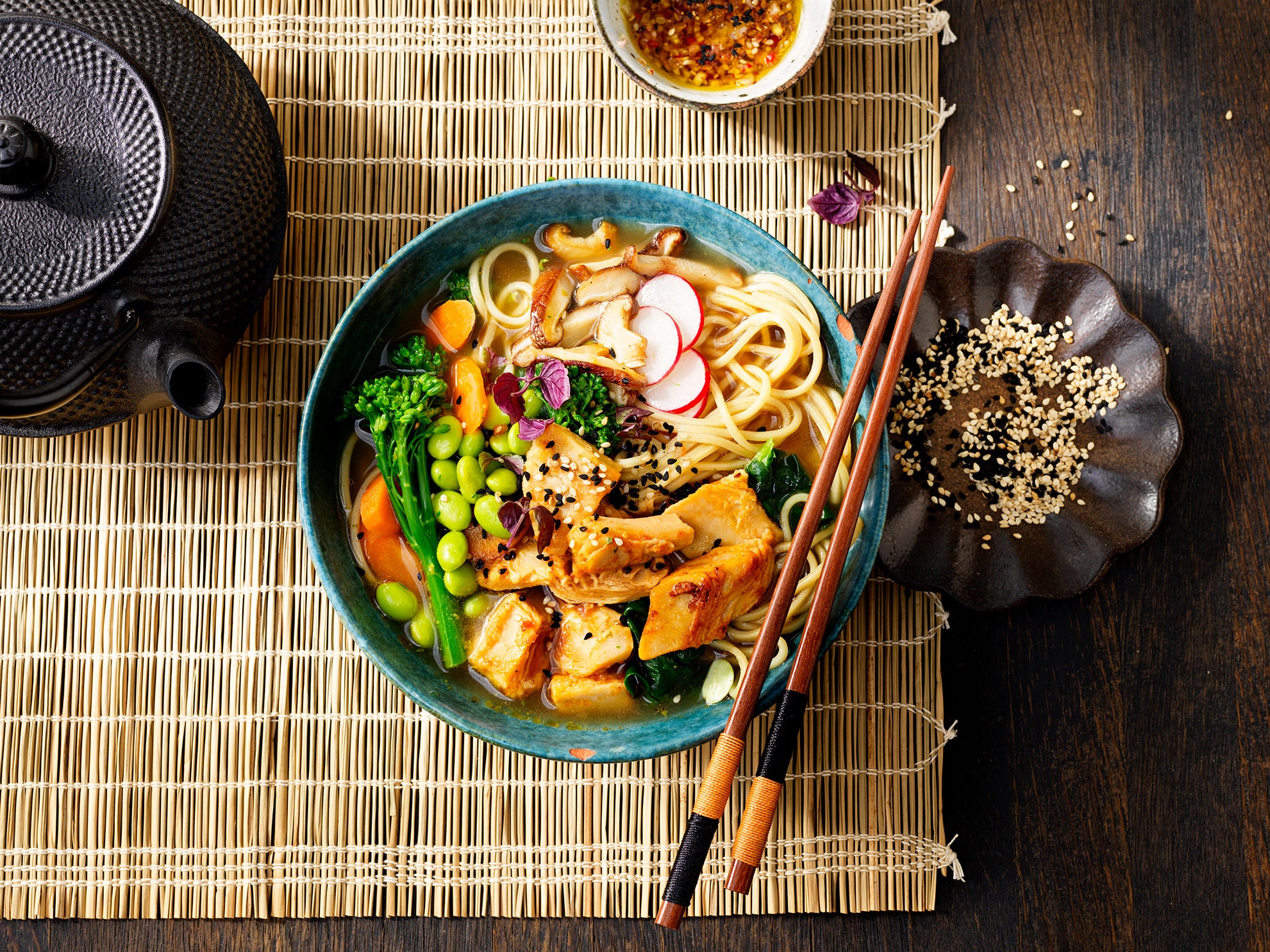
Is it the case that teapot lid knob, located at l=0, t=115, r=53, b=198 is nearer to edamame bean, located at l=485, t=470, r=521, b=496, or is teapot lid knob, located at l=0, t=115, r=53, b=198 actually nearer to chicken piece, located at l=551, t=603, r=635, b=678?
edamame bean, located at l=485, t=470, r=521, b=496

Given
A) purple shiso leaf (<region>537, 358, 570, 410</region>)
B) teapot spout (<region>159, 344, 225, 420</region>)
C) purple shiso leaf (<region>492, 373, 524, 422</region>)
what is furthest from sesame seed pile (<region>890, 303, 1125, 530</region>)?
teapot spout (<region>159, 344, 225, 420</region>)

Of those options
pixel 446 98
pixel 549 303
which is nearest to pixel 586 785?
pixel 549 303

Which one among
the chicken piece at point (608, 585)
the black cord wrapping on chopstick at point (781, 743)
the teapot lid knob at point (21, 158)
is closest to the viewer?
the teapot lid knob at point (21, 158)

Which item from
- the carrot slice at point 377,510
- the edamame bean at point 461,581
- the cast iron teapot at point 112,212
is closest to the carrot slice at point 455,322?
the carrot slice at point 377,510

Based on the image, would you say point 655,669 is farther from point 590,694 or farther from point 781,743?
point 781,743

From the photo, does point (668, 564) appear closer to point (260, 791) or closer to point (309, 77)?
point (260, 791)

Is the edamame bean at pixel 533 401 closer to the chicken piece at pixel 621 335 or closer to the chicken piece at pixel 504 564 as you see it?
the chicken piece at pixel 621 335

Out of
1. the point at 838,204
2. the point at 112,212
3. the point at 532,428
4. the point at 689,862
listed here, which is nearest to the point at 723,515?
the point at 532,428
